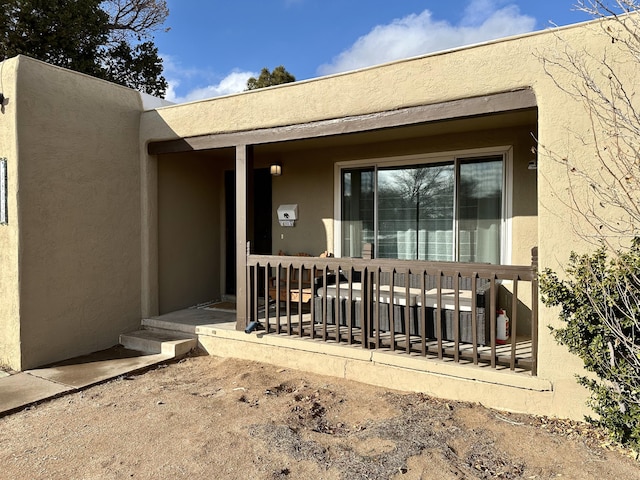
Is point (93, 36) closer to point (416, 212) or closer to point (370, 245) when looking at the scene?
point (416, 212)

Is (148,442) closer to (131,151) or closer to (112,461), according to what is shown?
(112,461)

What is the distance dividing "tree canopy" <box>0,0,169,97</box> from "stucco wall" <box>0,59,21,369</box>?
6.82m

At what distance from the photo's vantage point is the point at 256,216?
7.02 m

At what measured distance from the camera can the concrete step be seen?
16.3ft

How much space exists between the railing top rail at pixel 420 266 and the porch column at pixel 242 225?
0.22 meters

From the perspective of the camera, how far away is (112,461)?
2736mm

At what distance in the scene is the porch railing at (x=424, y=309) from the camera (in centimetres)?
360

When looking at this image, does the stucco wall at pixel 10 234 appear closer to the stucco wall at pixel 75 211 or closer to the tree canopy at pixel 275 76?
the stucco wall at pixel 75 211

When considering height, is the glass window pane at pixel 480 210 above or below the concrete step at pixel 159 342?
above

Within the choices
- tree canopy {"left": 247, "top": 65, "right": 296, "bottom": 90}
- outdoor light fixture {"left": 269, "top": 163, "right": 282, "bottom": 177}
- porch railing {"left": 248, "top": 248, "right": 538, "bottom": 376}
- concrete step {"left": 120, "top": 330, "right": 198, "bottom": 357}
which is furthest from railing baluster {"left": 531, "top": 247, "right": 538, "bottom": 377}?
tree canopy {"left": 247, "top": 65, "right": 296, "bottom": 90}

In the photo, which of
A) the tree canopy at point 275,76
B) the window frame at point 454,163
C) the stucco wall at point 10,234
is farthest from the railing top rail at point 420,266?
the tree canopy at point 275,76

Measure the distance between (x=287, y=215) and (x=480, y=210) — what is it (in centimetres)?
281

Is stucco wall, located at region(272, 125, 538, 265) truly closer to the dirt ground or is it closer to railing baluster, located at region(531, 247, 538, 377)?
railing baluster, located at region(531, 247, 538, 377)

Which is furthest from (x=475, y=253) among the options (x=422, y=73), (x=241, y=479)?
(x=241, y=479)
